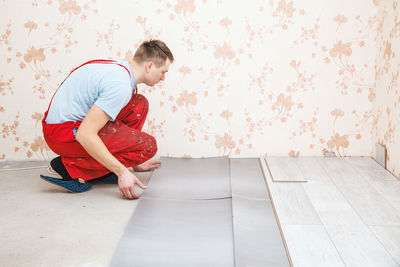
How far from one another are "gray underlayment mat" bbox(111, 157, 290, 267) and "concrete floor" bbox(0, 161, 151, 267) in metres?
0.08

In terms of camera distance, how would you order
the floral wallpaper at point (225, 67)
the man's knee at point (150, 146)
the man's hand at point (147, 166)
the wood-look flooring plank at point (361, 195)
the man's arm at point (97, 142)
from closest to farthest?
the wood-look flooring plank at point (361, 195), the man's arm at point (97, 142), the man's knee at point (150, 146), the man's hand at point (147, 166), the floral wallpaper at point (225, 67)

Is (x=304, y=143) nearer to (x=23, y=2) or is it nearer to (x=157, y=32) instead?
(x=157, y=32)

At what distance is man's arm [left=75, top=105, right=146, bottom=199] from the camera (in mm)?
1709

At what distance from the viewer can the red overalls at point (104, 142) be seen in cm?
186

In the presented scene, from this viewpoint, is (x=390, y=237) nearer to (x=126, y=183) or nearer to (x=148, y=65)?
(x=126, y=183)

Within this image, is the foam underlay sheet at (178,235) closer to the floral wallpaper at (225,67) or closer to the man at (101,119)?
the man at (101,119)

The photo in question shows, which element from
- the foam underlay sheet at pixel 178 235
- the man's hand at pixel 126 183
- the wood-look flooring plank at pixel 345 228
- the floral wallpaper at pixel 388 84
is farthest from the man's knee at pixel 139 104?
the floral wallpaper at pixel 388 84

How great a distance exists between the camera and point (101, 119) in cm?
173

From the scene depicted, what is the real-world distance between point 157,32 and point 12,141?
4.03ft

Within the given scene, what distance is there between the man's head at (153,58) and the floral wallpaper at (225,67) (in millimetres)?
523

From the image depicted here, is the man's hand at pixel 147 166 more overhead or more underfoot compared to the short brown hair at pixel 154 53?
more underfoot

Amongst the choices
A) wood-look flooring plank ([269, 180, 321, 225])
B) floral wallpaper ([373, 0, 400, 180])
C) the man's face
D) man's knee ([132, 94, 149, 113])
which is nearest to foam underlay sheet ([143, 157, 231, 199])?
wood-look flooring plank ([269, 180, 321, 225])

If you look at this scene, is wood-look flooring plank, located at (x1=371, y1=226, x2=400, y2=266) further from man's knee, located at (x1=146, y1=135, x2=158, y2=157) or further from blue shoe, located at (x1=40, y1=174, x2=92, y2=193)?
blue shoe, located at (x1=40, y1=174, x2=92, y2=193)

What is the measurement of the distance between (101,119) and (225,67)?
3.26 feet
